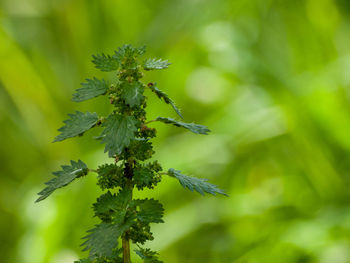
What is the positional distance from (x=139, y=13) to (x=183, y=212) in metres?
0.55

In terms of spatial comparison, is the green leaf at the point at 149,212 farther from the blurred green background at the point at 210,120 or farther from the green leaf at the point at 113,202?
the blurred green background at the point at 210,120

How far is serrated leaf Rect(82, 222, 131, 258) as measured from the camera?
10.0 inches

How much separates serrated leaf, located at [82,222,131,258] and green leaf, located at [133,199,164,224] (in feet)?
0.05

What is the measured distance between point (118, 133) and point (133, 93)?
23 millimetres

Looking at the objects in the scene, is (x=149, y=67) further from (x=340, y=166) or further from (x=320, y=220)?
(x=340, y=166)

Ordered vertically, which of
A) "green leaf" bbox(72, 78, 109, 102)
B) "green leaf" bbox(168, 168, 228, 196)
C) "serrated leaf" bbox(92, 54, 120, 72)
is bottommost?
"green leaf" bbox(168, 168, 228, 196)

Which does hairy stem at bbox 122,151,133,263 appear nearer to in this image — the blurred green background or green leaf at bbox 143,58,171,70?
green leaf at bbox 143,58,171,70

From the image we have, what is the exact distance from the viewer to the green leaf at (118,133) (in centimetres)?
26

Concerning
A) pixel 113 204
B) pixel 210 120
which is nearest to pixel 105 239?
pixel 113 204

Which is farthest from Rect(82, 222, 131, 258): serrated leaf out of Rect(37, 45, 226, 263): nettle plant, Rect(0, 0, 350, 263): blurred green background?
Rect(0, 0, 350, 263): blurred green background

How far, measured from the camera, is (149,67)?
0.30m

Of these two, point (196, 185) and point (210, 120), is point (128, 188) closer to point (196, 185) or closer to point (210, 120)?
point (196, 185)

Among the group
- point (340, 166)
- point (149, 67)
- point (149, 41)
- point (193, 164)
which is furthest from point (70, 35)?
point (149, 67)

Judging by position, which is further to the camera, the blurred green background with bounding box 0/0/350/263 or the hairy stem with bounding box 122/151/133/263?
the blurred green background with bounding box 0/0/350/263
